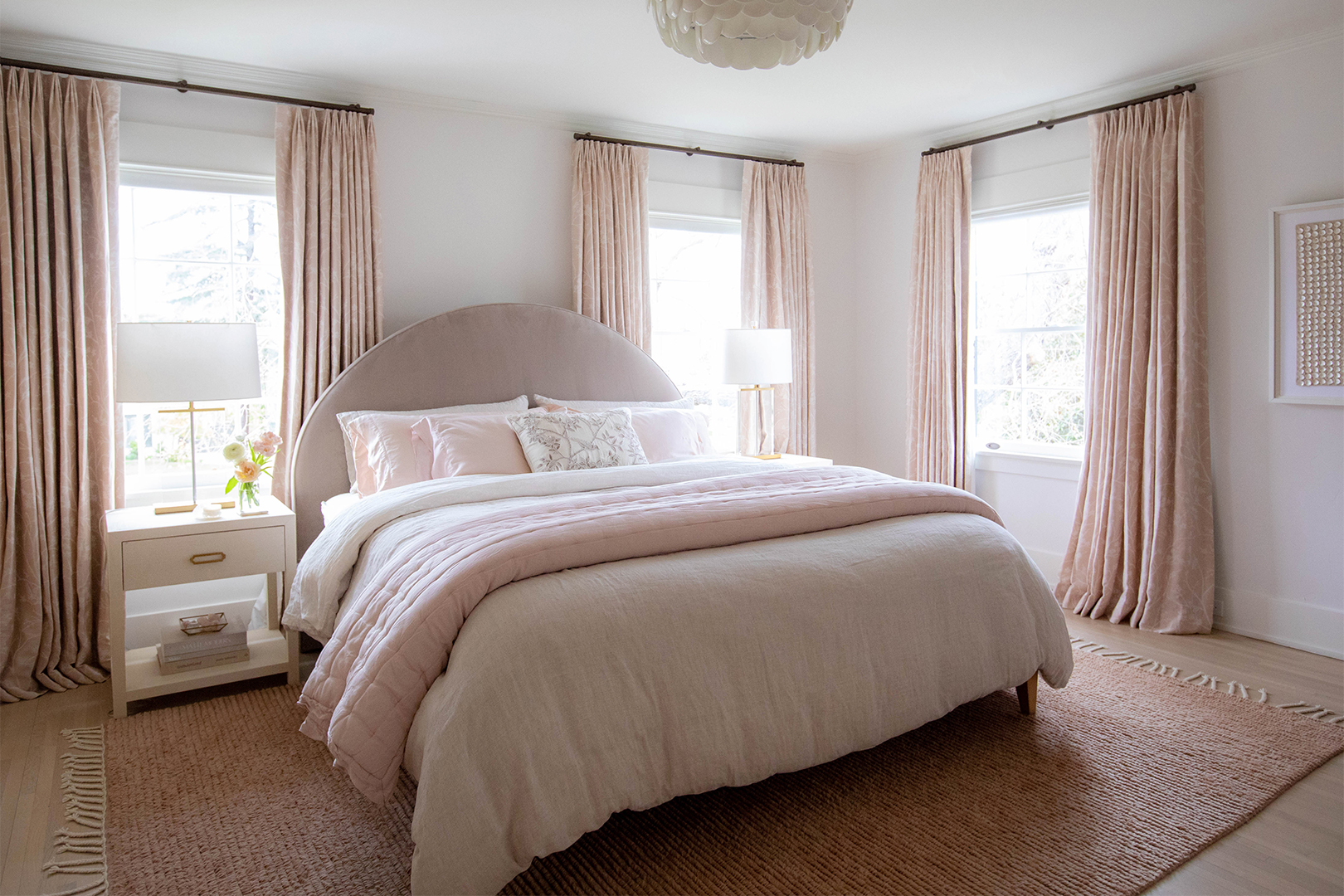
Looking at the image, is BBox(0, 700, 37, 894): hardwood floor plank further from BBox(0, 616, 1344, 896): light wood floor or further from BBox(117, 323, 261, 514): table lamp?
BBox(117, 323, 261, 514): table lamp

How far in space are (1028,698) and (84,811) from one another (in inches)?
109

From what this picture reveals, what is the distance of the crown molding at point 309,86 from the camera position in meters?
3.19

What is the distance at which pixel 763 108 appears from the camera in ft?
13.9

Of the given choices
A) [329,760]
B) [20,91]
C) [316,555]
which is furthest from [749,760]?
[20,91]

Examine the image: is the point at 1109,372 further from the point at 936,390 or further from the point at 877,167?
the point at 877,167

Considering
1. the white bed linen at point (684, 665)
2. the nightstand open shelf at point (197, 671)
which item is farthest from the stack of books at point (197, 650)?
the white bed linen at point (684, 665)

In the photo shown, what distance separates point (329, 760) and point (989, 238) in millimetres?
4113

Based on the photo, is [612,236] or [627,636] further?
[612,236]

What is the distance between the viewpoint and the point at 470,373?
3861mm

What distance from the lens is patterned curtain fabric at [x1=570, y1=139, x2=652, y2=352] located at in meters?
4.29

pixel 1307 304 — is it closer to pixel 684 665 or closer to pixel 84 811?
pixel 684 665

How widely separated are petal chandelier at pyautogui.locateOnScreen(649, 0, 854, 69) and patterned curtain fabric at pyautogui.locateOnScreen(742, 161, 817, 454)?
8.19 feet

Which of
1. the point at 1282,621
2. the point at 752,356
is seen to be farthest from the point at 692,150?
the point at 1282,621

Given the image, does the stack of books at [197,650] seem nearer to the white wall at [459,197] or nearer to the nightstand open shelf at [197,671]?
the nightstand open shelf at [197,671]
